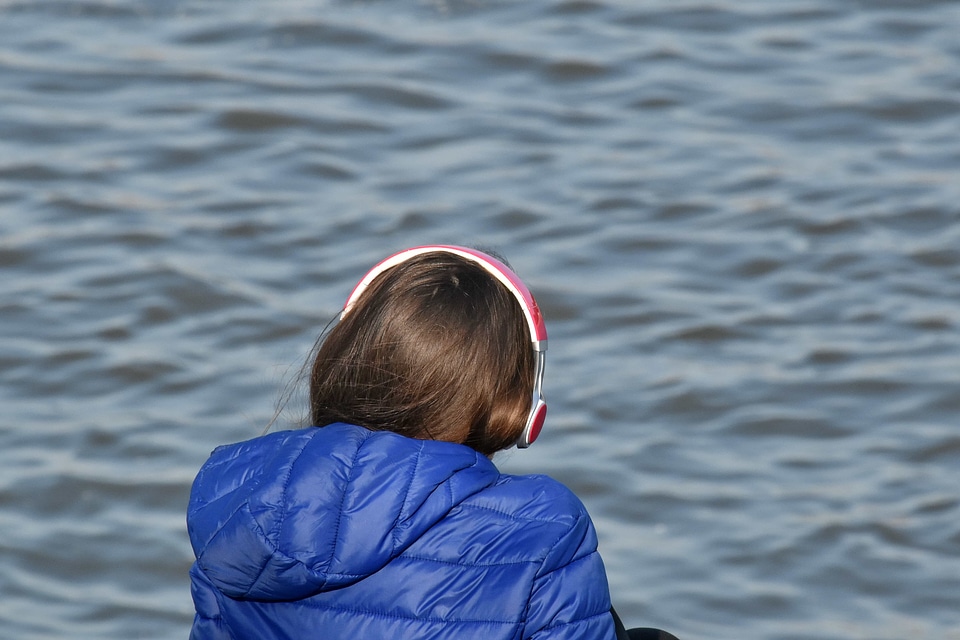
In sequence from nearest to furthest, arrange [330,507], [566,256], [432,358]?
[330,507] → [432,358] → [566,256]

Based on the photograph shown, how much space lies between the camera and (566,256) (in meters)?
4.96

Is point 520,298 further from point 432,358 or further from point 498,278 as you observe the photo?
point 432,358

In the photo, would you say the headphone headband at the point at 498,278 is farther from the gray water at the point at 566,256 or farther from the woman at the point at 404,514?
the gray water at the point at 566,256

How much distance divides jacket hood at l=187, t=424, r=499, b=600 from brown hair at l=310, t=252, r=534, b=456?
125 mm

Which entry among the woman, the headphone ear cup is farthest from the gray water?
the woman

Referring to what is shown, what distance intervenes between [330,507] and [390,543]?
0.07 metres

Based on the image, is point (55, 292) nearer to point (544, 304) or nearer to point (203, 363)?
point (203, 363)

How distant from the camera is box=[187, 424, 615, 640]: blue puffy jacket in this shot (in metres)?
1.49

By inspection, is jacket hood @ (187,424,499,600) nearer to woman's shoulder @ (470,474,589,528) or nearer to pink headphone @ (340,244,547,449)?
woman's shoulder @ (470,474,589,528)

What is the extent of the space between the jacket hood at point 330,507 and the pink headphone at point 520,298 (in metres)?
0.19

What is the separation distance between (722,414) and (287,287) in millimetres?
1597

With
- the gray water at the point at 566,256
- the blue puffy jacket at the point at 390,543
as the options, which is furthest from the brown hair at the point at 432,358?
the gray water at the point at 566,256

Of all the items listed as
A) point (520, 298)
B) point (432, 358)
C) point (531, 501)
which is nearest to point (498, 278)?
point (520, 298)

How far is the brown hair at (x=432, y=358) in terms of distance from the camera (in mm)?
1665
